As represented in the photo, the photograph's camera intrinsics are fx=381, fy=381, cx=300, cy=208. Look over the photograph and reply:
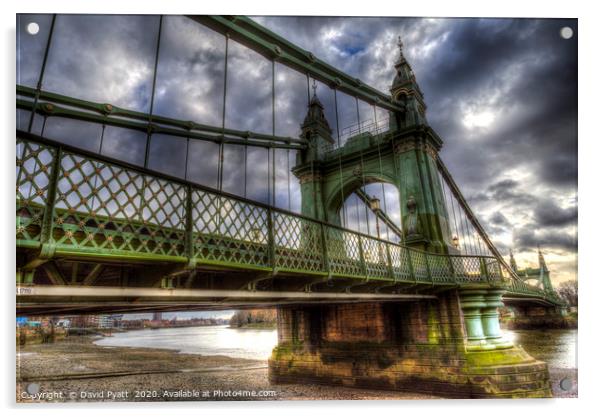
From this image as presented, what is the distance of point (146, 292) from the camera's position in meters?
3.86

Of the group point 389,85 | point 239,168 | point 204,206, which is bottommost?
point 204,206

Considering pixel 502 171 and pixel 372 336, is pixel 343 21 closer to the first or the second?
pixel 502 171

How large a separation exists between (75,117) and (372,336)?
29.3 feet

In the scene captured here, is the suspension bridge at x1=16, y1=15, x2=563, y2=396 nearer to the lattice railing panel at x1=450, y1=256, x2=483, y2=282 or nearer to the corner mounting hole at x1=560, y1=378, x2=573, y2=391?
the lattice railing panel at x1=450, y1=256, x2=483, y2=282

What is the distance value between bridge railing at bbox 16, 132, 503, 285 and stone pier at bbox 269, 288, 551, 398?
5.33 metres

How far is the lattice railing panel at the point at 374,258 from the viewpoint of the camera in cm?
675

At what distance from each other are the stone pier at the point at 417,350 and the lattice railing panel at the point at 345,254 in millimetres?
4142

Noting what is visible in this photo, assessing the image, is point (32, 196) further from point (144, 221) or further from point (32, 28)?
point (32, 28)

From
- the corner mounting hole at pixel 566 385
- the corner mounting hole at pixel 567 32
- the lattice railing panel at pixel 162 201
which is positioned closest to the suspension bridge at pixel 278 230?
the lattice railing panel at pixel 162 201

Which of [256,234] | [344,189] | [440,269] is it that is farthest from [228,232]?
[344,189]

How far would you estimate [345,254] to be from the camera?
251 inches

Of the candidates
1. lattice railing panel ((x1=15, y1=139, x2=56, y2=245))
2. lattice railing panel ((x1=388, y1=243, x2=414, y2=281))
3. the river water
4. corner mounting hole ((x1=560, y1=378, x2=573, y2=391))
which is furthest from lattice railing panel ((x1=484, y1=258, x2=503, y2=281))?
lattice railing panel ((x1=15, y1=139, x2=56, y2=245))

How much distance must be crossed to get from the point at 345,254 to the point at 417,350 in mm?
5185
